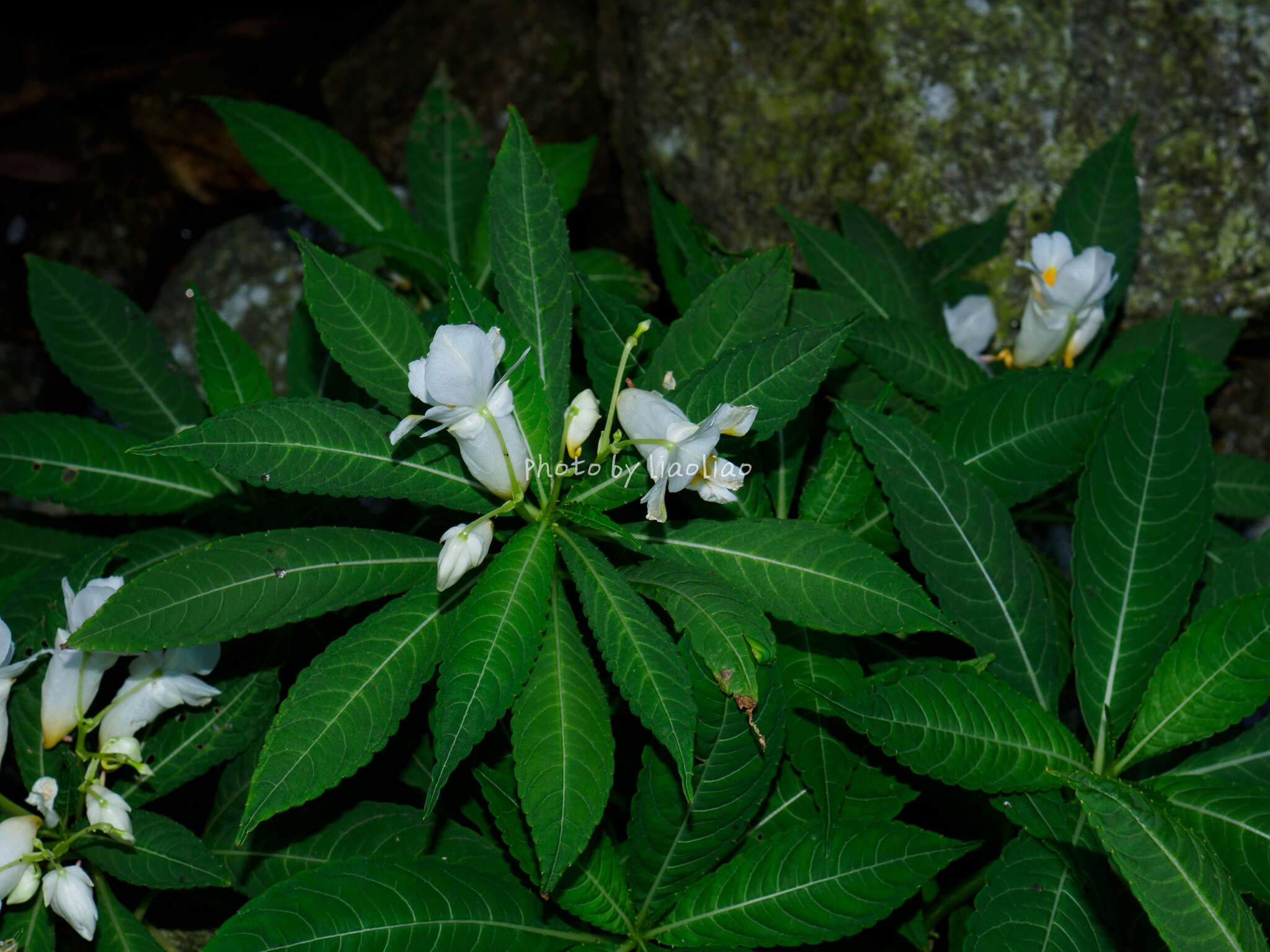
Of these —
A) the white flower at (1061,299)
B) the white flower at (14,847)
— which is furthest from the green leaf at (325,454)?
the white flower at (1061,299)

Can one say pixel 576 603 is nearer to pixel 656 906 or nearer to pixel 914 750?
pixel 656 906

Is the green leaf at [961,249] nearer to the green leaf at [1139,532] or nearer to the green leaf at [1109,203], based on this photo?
the green leaf at [1109,203]

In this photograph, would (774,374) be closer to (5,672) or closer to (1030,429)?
(1030,429)

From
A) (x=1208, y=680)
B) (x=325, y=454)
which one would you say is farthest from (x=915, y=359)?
(x=325, y=454)

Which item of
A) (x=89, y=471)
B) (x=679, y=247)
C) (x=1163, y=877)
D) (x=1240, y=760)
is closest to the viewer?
(x=1163, y=877)

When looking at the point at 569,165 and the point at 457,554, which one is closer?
the point at 457,554

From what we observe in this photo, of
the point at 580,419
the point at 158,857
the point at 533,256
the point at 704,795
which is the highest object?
the point at 533,256
